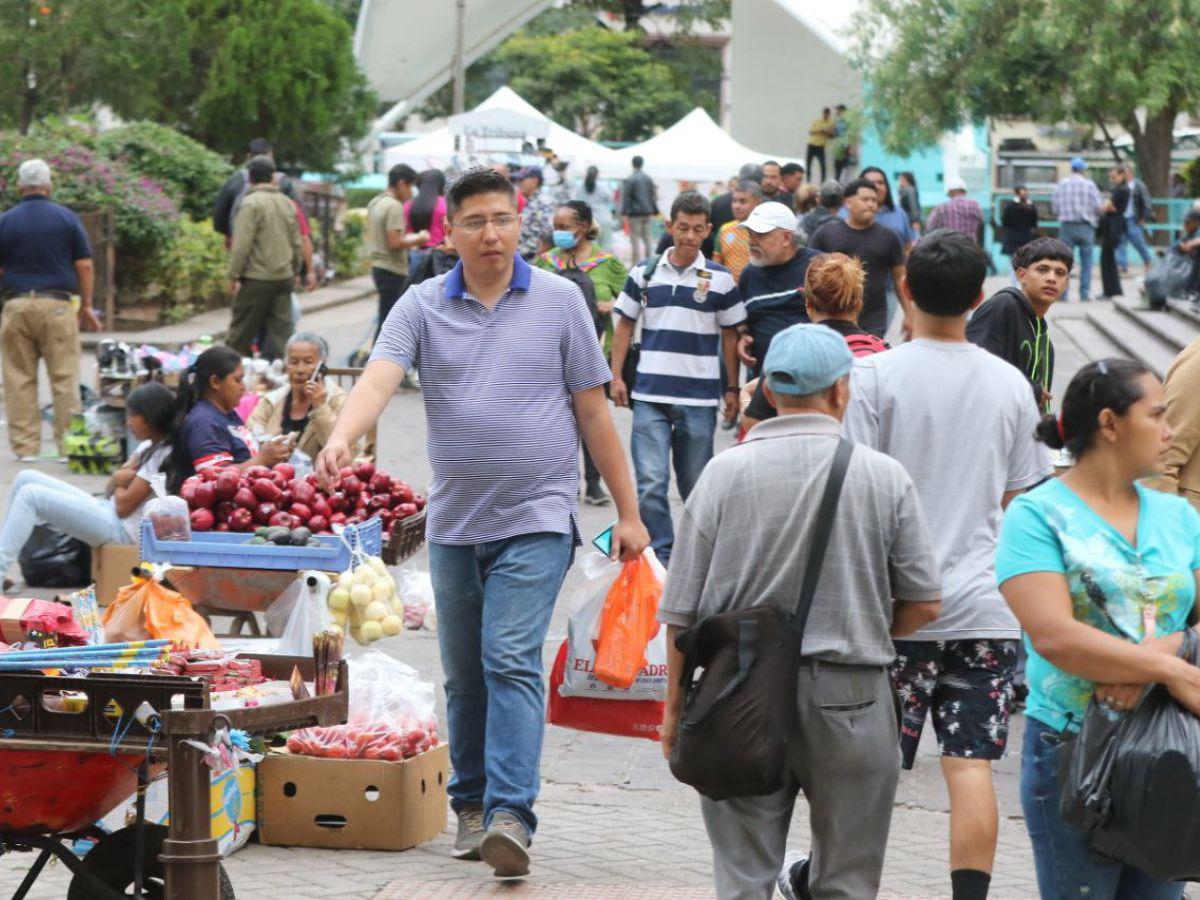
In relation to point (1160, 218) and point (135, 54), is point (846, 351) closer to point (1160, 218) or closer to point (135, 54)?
point (135, 54)

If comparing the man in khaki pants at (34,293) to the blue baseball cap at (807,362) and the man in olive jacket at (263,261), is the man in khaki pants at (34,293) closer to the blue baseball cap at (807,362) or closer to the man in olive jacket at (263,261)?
the man in olive jacket at (263,261)

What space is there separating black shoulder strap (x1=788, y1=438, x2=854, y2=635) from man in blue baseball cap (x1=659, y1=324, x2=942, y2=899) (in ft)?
0.05

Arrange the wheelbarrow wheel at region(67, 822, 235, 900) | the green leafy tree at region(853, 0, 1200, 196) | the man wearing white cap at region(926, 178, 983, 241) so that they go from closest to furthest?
the wheelbarrow wheel at region(67, 822, 235, 900), the man wearing white cap at region(926, 178, 983, 241), the green leafy tree at region(853, 0, 1200, 196)

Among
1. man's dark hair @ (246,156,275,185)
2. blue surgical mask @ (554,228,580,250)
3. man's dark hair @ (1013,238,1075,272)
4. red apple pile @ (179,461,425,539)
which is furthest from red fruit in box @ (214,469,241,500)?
man's dark hair @ (246,156,275,185)

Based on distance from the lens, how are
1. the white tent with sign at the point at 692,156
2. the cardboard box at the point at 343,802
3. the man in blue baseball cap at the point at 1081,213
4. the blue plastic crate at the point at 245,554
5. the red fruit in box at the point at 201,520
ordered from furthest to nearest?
the white tent with sign at the point at 692,156
the man in blue baseball cap at the point at 1081,213
the red fruit in box at the point at 201,520
the blue plastic crate at the point at 245,554
the cardboard box at the point at 343,802

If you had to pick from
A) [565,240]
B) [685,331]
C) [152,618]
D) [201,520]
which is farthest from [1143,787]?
[565,240]

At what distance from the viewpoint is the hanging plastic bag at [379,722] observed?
6.10 metres

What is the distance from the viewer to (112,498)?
8.69 meters

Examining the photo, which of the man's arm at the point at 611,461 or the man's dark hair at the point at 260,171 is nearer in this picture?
the man's arm at the point at 611,461

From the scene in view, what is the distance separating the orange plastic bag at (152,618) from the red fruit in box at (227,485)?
3.22 ft

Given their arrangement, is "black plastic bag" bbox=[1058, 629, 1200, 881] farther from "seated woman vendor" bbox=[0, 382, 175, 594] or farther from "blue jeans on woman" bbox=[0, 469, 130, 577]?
"blue jeans on woman" bbox=[0, 469, 130, 577]

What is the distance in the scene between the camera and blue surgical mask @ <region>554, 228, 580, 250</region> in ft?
40.5

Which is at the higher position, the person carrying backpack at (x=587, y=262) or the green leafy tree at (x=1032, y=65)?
the green leafy tree at (x=1032, y=65)

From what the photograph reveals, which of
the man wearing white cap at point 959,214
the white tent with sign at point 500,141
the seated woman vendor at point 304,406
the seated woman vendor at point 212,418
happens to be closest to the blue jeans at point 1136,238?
the man wearing white cap at point 959,214
